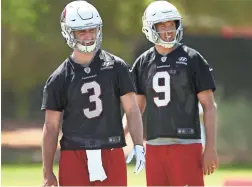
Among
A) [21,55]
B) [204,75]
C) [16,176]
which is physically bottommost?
[16,176]

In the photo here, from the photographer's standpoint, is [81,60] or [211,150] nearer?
[81,60]

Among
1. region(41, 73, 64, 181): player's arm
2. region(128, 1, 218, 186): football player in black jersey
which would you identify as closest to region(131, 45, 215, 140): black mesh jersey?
region(128, 1, 218, 186): football player in black jersey

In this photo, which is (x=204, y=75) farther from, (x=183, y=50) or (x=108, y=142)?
(x=108, y=142)

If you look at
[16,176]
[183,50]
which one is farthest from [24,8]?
[183,50]

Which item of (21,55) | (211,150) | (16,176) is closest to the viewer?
(211,150)

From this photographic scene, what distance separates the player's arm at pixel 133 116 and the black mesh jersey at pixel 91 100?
5 cm

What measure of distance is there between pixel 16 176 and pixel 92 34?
8876 mm

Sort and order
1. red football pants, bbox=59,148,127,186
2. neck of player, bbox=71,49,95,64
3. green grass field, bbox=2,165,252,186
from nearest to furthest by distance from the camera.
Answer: red football pants, bbox=59,148,127,186 → neck of player, bbox=71,49,95,64 → green grass field, bbox=2,165,252,186

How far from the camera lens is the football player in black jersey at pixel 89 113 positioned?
5.82 metres

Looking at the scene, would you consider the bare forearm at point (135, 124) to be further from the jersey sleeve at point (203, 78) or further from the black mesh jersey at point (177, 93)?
the jersey sleeve at point (203, 78)

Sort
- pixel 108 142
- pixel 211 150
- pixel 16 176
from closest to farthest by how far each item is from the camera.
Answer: pixel 108 142 → pixel 211 150 → pixel 16 176

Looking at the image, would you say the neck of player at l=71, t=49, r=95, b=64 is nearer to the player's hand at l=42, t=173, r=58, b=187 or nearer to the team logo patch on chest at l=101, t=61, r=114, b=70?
the team logo patch on chest at l=101, t=61, r=114, b=70

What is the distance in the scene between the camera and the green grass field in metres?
13.1

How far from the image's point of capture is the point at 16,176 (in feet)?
47.5
